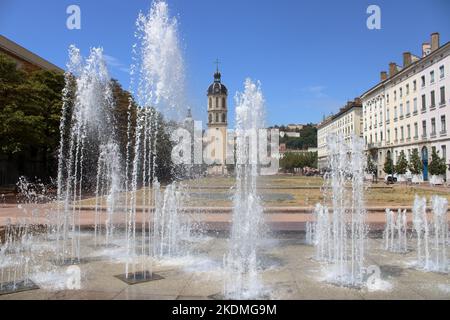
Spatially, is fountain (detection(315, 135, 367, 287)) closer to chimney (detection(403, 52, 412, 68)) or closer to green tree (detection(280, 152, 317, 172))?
chimney (detection(403, 52, 412, 68))

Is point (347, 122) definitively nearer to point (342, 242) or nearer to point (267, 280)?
point (342, 242)

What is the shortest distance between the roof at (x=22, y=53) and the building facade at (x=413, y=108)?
39.2m

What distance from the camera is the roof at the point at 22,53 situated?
3841 centimetres

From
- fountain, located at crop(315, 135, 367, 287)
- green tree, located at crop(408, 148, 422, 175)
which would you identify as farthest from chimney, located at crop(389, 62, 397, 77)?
fountain, located at crop(315, 135, 367, 287)

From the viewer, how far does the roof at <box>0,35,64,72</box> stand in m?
38.4

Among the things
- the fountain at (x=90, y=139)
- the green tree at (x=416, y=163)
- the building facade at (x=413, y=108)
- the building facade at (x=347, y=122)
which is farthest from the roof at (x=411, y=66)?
the fountain at (x=90, y=139)

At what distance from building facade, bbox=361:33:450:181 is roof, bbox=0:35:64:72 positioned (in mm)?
39236

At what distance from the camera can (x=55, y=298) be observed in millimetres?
5027

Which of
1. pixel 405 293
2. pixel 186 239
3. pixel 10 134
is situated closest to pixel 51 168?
pixel 10 134

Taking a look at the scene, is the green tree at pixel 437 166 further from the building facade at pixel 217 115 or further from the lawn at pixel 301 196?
the building facade at pixel 217 115

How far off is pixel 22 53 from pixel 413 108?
4404cm

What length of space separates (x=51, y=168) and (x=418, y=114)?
4018cm

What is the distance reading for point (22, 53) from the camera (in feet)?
136

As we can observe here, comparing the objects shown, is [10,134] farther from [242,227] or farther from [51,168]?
[242,227]
